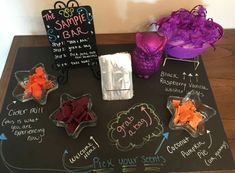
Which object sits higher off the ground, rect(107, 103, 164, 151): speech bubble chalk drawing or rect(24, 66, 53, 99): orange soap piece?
rect(24, 66, 53, 99): orange soap piece

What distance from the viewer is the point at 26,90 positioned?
854mm

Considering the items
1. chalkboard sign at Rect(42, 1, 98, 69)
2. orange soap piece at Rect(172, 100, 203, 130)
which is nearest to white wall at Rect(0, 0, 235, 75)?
chalkboard sign at Rect(42, 1, 98, 69)

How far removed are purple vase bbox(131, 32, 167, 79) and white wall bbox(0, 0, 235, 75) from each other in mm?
182

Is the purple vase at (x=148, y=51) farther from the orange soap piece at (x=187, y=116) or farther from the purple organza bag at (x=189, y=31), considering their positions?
the orange soap piece at (x=187, y=116)

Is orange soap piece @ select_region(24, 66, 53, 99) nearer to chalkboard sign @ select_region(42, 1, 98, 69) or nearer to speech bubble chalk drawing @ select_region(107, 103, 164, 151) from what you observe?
chalkboard sign @ select_region(42, 1, 98, 69)

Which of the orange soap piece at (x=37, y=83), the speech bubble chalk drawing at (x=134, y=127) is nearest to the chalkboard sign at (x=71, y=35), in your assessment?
the orange soap piece at (x=37, y=83)

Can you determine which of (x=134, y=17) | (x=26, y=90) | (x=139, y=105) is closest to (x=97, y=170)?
(x=139, y=105)

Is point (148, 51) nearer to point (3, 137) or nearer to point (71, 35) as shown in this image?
point (71, 35)

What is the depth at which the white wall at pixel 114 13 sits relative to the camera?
96cm

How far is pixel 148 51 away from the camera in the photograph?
0.81m

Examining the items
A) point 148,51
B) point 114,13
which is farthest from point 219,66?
point 114,13

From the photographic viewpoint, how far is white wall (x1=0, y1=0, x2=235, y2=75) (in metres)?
0.96

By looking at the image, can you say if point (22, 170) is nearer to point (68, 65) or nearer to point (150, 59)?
point (68, 65)

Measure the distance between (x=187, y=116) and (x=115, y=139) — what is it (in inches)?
8.6
